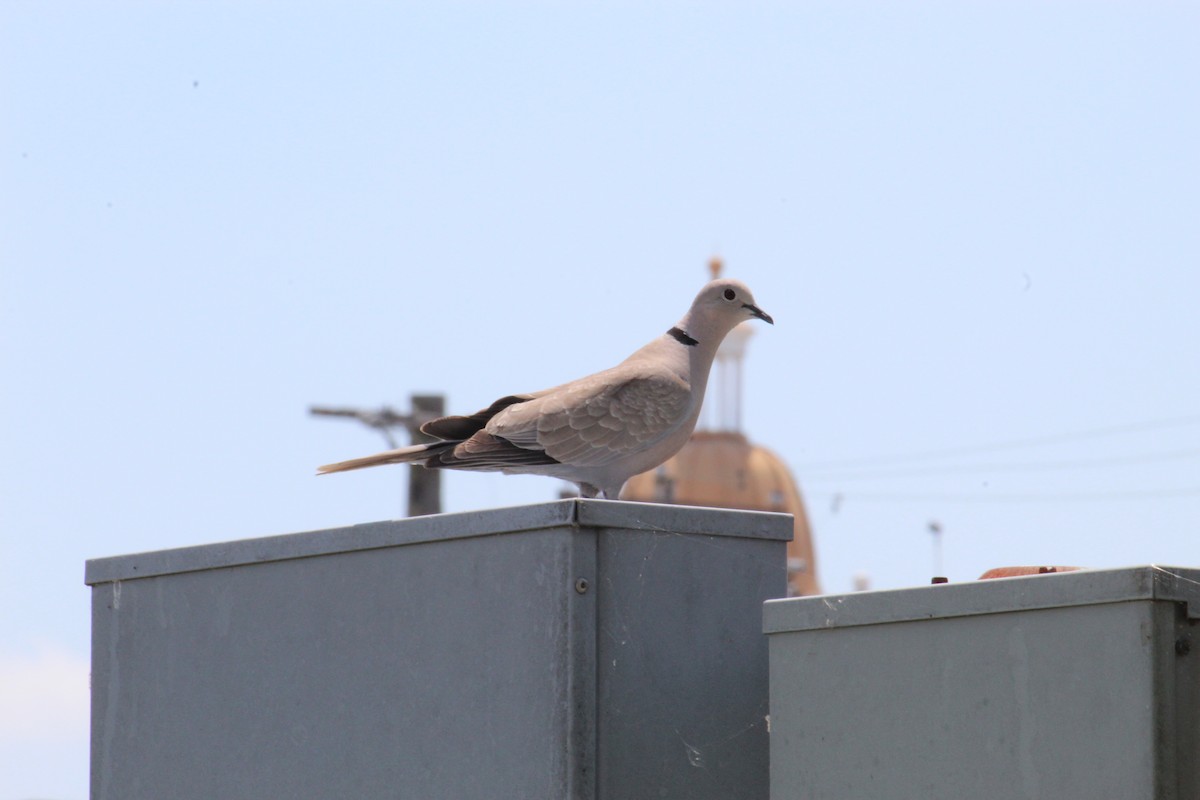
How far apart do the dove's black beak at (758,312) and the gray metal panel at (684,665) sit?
2910 millimetres

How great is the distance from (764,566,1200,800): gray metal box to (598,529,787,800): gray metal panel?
1.03 ft

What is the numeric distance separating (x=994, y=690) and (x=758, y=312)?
4026 mm

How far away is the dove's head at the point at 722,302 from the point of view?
7660mm

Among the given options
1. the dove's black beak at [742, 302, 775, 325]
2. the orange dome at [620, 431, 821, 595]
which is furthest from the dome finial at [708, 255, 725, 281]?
the dove's black beak at [742, 302, 775, 325]

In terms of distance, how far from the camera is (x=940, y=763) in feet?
12.9

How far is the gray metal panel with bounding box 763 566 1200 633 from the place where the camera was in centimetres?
361

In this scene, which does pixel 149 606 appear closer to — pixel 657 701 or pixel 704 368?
pixel 657 701

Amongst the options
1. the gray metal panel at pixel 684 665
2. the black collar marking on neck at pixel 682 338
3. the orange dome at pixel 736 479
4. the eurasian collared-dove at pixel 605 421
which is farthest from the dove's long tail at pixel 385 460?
the orange dome at pixel 736 479

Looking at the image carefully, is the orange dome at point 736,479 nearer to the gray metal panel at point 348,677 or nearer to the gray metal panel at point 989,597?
the gray metal panel at point 348,677

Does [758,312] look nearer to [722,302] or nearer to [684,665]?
[722,302]

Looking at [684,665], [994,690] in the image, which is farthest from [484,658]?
[994,690]

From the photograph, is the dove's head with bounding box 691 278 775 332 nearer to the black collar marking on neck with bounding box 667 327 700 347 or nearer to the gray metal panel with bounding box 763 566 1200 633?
the black collar marking on neck with bounding box 667 327 700 347

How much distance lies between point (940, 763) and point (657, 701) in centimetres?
86

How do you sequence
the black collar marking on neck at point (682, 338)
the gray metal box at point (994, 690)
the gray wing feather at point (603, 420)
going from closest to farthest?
the gray metal box at point (994, 690) → the gray wing feather at point (603, 420) → the black collar marking on neck at point (682, 338)
